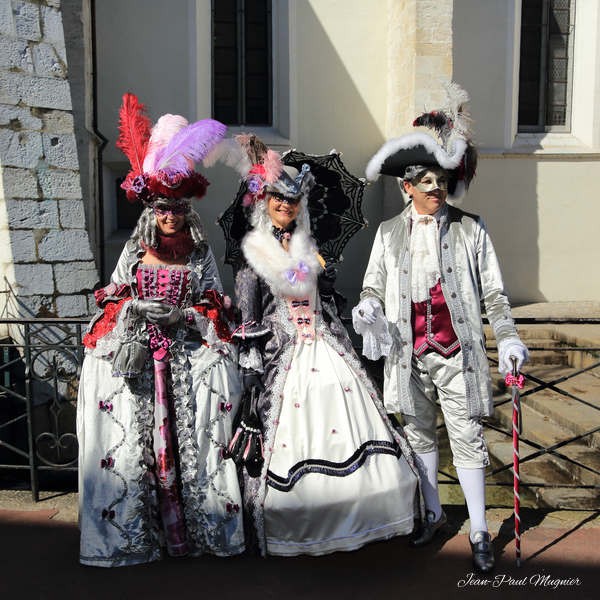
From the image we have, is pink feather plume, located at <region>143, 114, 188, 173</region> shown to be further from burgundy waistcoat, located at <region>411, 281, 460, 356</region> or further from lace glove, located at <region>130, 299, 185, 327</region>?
burgundy waistcoat, located at <region>411, 281, 460, 356</region>

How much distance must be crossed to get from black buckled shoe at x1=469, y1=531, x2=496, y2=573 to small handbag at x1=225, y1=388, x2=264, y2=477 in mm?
1111

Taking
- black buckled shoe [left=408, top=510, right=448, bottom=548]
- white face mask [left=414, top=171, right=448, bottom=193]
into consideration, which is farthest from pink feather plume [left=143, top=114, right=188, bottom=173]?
black buckled shoe [left=408, top=510, right=448, bottom=548]

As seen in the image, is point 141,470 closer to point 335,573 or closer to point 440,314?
point 335,573

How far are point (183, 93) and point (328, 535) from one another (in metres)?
7.08

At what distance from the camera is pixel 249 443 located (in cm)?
284

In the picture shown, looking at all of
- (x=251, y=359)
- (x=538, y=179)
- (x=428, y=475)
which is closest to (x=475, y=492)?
(x=428, y=475)

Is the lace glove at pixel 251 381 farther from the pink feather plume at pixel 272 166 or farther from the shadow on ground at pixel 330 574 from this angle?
the pink feather plume at pixel 272 166

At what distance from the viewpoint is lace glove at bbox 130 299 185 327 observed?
2.85 metres

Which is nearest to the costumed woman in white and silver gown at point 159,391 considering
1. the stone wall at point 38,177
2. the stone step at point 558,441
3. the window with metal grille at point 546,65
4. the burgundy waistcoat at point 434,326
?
the burgundy waistcoat at point 434,326

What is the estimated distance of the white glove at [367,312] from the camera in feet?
9.50

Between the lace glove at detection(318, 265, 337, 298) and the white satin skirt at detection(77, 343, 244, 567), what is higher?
the lace glove at detection(318, 265, 337, 298)

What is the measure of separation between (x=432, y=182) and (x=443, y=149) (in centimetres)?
17

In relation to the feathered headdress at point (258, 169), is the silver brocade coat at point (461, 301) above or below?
below

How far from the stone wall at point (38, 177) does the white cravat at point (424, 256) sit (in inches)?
154
